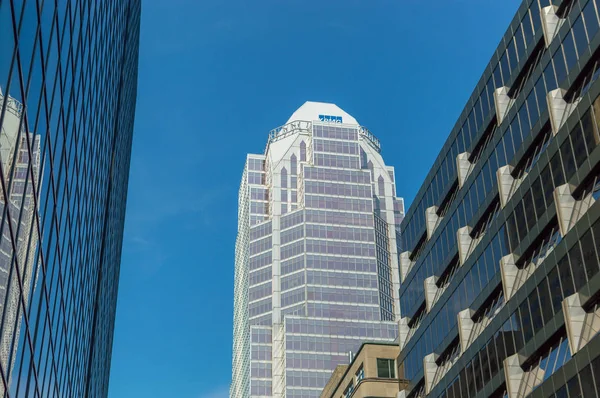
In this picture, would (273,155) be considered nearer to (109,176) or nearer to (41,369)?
(109,176)

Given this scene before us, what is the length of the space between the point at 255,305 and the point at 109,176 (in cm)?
10595

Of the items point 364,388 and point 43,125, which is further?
point 364,388

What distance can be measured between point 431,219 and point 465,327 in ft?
46.3

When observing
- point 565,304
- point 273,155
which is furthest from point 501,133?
point 273,155

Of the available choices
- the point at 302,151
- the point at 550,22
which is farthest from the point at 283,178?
the point at 550,22

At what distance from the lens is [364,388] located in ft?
263

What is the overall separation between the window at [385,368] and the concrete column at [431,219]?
61.3 feet

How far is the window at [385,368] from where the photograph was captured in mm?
82625

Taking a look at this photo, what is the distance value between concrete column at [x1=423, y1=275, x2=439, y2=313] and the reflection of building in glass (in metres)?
40.8

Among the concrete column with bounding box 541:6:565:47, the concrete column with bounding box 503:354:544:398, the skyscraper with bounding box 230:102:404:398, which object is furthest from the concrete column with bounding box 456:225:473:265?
the skyscraper with bounding box 230:102:404:398

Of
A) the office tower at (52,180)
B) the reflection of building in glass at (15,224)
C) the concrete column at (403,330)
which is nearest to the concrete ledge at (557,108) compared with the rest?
the office tower at (52,180)

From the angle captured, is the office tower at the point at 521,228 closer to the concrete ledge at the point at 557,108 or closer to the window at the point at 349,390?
the concrete ledge at the point at 557,108

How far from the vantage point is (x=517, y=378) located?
47719mm

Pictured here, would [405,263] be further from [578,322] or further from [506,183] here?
[578,322]
